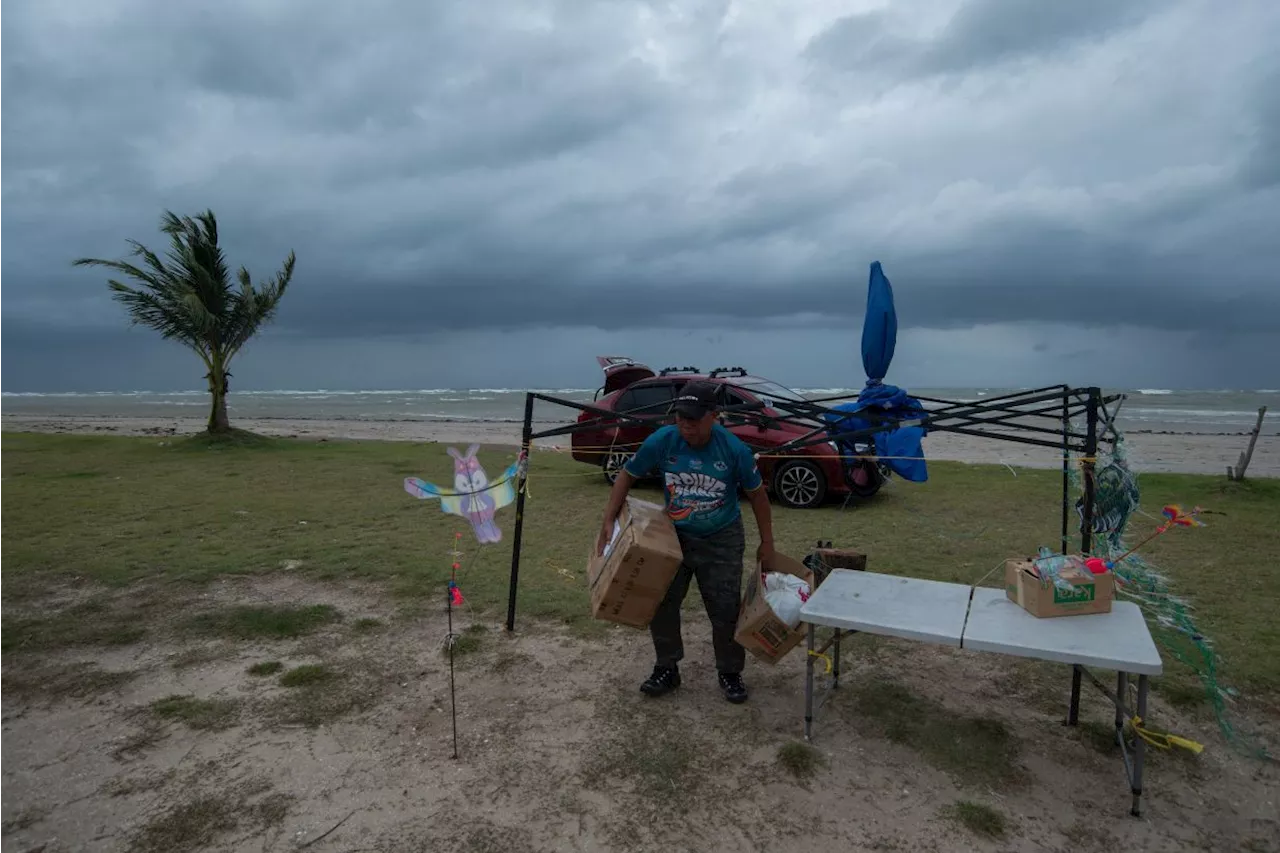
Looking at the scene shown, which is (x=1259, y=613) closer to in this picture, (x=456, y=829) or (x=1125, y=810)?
(x=1125, y=810)

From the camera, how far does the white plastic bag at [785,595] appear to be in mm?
3721

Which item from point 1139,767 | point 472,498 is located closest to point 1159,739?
point 1139,767

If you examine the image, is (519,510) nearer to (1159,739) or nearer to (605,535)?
(605,535)

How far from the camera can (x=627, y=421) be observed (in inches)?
194

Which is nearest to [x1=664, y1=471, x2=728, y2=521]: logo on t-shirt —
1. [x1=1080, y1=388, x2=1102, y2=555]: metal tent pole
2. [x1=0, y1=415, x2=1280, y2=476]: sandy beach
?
[x1=1080, y1=388, x2=1102, y2=555]: metal tent pole

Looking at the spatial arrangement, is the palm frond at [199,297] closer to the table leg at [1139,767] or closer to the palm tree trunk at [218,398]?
the palm tree trunk at [218,398]

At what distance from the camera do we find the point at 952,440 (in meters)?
21.8

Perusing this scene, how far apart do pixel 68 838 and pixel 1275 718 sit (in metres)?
5.61

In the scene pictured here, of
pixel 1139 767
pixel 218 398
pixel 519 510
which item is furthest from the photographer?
pixel 218 398

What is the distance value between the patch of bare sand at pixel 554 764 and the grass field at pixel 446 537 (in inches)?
36.1

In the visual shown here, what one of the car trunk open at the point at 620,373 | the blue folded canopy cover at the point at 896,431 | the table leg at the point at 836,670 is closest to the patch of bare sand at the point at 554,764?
the table leg at the point at 836,670

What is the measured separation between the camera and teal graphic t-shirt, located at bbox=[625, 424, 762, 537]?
3896mm

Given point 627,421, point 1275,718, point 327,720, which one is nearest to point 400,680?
point 327,720

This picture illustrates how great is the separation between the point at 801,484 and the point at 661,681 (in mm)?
5685
